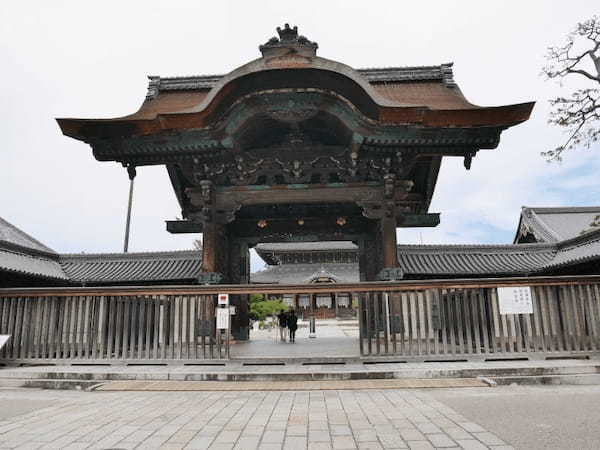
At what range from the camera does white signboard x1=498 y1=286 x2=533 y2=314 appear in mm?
7723

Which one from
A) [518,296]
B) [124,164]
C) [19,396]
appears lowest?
[19,396]

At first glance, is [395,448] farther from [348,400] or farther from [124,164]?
[124,164]

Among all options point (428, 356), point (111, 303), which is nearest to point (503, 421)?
point (428, 356)

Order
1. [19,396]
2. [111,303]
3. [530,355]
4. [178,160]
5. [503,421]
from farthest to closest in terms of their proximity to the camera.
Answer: [178,160] < [111,303] < [530,355] < [19,396] < [503,421]

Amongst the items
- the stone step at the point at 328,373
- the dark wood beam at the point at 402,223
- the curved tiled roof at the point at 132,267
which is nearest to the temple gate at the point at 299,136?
the dark wood beam at the point at 402,223

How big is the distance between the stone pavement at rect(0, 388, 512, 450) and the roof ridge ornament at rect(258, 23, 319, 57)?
6890 millimetres

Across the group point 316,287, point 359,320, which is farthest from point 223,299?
point 359,320

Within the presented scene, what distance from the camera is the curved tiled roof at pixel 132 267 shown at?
14225 mm

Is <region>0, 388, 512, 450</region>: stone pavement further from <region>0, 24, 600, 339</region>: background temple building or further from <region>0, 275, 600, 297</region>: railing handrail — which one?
<region>0, 24, 600, 339</region>: background temple building

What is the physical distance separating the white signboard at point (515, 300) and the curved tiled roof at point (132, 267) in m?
9.58

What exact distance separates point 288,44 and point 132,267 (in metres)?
Result: 10.2

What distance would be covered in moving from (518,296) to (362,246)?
545cm

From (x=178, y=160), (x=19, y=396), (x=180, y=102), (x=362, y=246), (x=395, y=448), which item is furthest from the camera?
(x=362, y=246)

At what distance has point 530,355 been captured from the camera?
765 cm
